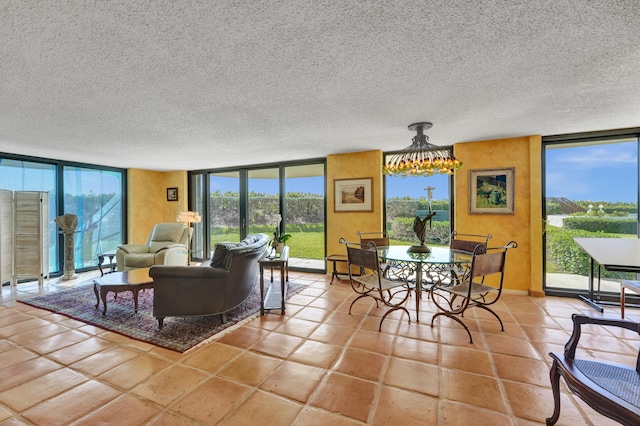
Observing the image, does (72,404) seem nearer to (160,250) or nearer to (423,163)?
(160,250)

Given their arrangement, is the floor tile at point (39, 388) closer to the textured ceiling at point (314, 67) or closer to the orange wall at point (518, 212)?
the textured ceiling at point (314, 67)

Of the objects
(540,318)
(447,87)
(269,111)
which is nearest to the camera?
(447,87)

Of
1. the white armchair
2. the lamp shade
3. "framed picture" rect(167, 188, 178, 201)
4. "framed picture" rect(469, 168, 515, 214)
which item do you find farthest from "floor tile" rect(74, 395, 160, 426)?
"framed picture" rect(167, 188, 178, 201)

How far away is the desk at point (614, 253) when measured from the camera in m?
2.33

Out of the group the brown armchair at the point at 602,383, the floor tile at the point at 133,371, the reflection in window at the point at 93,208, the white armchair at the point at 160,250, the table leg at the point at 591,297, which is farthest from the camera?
the reflection in window at the point at 93,208

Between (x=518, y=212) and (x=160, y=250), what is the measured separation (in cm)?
582

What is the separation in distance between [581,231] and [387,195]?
2757 millimetres

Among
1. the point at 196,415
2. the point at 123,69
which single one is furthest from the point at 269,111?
the point at 196,415

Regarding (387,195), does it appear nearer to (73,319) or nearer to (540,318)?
(540,318)

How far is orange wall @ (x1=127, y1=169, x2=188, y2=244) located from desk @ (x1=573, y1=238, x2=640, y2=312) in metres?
7.36

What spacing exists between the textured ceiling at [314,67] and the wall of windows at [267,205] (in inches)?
79.9

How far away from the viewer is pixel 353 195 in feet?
15.8

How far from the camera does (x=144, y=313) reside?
3154mm

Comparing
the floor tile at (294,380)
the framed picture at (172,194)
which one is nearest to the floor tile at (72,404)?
the floor tile at (294,380)
